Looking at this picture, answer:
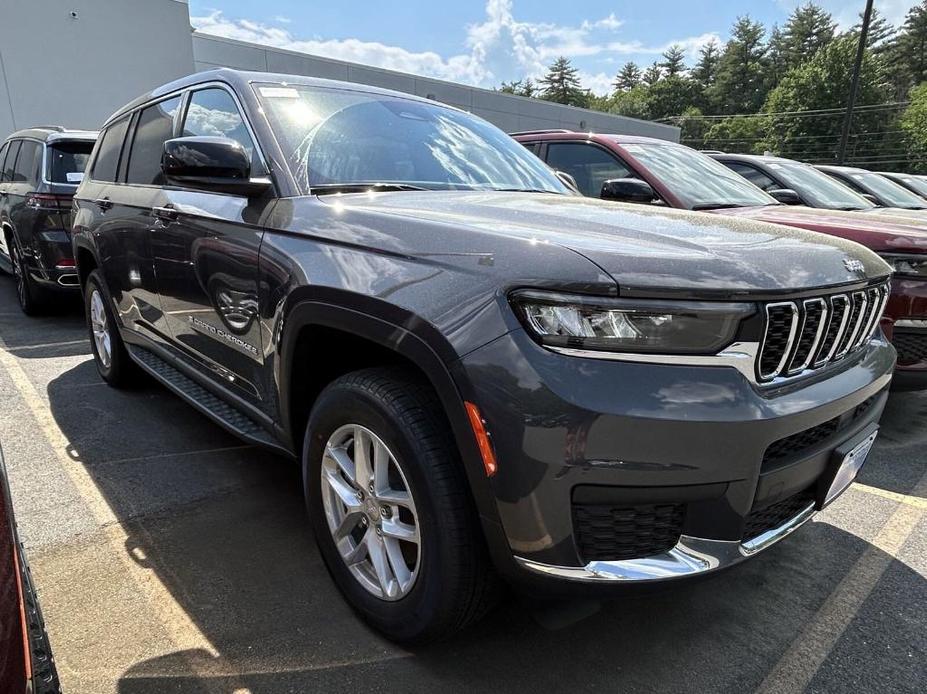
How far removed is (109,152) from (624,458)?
418 centimetres

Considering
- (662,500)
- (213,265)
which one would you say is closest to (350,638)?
(662,500)

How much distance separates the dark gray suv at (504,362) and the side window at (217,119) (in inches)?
1.2

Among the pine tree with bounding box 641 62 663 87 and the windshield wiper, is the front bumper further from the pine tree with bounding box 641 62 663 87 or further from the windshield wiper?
the pine tree with bounding box 641 62 663 87

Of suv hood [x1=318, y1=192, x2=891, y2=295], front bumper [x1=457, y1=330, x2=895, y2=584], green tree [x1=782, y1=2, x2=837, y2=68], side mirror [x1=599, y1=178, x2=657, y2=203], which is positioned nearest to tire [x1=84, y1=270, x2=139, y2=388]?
suv hood [x1=318, y1=192, x2=891, y2=295]

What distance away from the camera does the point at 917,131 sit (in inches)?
2024

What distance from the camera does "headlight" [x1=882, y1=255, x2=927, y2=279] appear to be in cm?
372

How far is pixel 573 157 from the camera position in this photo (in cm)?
567

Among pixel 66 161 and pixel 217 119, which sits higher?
pixel 217 119

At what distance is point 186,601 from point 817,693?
6.86 feet

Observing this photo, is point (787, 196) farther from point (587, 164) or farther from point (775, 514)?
point (775, 514)

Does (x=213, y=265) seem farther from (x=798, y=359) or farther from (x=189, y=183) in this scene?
(x=798, y=359)

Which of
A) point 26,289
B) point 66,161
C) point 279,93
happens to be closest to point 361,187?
point 279,93

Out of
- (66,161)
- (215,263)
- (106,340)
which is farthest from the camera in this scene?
(66,161)

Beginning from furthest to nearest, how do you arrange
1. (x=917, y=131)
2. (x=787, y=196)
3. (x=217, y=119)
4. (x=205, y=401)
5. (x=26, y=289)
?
(x=917, y=131) → (x=26, y=289) → (x=787, y=196) → (x=205, y=401) → (x=217, y=119)
